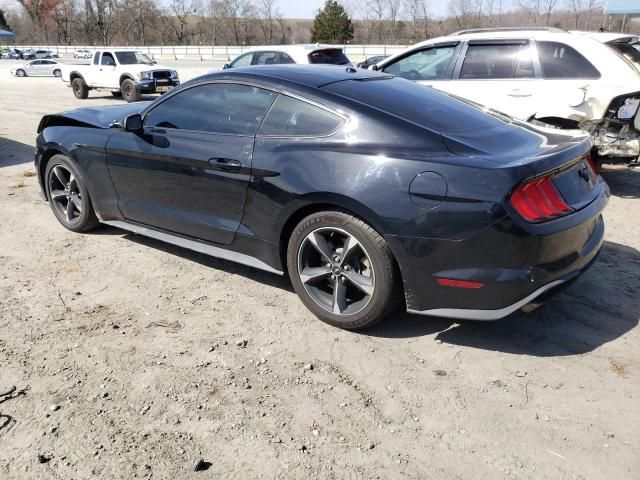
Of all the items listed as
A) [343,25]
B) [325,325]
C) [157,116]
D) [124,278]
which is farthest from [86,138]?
[343,25]

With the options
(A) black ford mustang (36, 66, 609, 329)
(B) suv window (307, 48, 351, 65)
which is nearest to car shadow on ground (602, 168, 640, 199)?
(A) black ford mustang (36, 66, 609, 329)

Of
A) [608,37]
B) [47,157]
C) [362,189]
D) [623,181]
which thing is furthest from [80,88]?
[362,189]

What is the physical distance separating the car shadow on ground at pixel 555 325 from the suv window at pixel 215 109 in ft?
4.00

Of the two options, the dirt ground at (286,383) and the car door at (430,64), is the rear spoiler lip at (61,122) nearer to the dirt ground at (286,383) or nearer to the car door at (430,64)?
the dirt ground at (286,383)

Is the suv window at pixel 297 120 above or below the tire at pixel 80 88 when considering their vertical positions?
above

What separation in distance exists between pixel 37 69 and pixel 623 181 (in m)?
36.9

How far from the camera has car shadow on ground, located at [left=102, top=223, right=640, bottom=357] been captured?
3469 mm

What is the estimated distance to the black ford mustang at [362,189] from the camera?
3.06 meters

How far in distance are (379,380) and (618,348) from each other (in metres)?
1.46

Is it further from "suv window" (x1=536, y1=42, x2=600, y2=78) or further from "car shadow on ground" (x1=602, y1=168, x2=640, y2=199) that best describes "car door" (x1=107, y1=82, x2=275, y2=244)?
"car shadow on ground" (x1=602, y1=168, x2=640, y2=199)

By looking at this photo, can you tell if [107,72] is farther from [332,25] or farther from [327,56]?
[332,25]

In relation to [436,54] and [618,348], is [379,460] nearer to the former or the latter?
[618,348]

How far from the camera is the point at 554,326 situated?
366cm

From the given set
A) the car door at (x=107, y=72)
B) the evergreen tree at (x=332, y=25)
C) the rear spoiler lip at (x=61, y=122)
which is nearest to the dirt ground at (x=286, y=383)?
the rear spoiler lip at (x=61, y=122)
